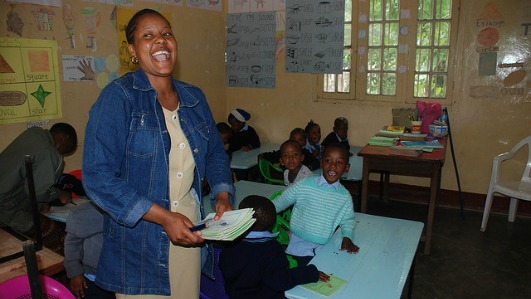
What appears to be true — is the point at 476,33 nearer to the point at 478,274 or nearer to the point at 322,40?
the point at 322,40

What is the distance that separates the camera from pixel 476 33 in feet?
14.8

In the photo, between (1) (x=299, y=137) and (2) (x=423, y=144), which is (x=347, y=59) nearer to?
(1) (x=299, y=137)

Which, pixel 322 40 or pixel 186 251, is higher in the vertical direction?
pixel 322 40

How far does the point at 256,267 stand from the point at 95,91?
9.33 feet

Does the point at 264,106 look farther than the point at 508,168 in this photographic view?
Yes

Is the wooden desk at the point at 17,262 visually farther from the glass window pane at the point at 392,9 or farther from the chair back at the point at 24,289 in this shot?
the glass window pane at the point at 392,9

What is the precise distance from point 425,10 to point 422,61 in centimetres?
54

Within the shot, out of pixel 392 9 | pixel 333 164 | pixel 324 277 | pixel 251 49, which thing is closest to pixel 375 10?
pixel 392 9

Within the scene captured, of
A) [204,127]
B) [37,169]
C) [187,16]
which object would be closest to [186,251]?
[204,127]

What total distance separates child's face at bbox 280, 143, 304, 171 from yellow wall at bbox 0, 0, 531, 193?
188 cm

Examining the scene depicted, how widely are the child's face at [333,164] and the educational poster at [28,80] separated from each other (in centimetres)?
243

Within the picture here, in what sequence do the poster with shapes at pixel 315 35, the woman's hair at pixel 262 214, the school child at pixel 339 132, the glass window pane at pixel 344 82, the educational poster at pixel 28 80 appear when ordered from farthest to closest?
the glass window pane at pixel 344 82
the poster with shapes at pixel 315 35
the school child at pixel 339 132
the educational poster at pixel 28 80
the woman's hair at pixel 262 214

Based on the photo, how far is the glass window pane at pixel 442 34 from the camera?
4.62 m

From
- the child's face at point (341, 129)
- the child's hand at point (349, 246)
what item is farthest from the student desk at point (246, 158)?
the child's hand at point (349, 246)
